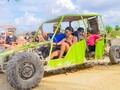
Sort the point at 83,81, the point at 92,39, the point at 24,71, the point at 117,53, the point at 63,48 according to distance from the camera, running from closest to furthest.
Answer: the point at 24,71 → the point at 83,81 → the point at 63,48 → the point at 92,39 → the point at 117,53

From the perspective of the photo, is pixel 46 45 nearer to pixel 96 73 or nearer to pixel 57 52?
pixel 57 52

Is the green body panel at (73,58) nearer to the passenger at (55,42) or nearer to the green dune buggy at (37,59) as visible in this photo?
the green dune buggy at (37,59)

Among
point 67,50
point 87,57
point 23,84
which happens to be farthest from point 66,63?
point 23,84

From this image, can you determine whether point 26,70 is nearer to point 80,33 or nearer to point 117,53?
point 80,33

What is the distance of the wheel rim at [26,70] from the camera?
24.0 ft

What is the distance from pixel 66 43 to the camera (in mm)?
8781

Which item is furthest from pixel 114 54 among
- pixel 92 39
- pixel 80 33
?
pixel 80 33

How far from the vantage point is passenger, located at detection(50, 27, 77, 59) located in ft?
28.4

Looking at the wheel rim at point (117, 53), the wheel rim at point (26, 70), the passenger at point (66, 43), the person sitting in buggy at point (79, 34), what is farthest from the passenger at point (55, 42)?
the wheel rim at point (117, 53)

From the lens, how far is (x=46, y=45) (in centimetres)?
878

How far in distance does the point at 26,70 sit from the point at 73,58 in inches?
72.1

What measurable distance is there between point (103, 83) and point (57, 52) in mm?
1760

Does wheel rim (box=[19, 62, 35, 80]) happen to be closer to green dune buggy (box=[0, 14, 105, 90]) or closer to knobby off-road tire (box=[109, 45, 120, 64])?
green dune buggy (box=[0, 14, 105, 90])

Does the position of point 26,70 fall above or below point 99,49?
below
